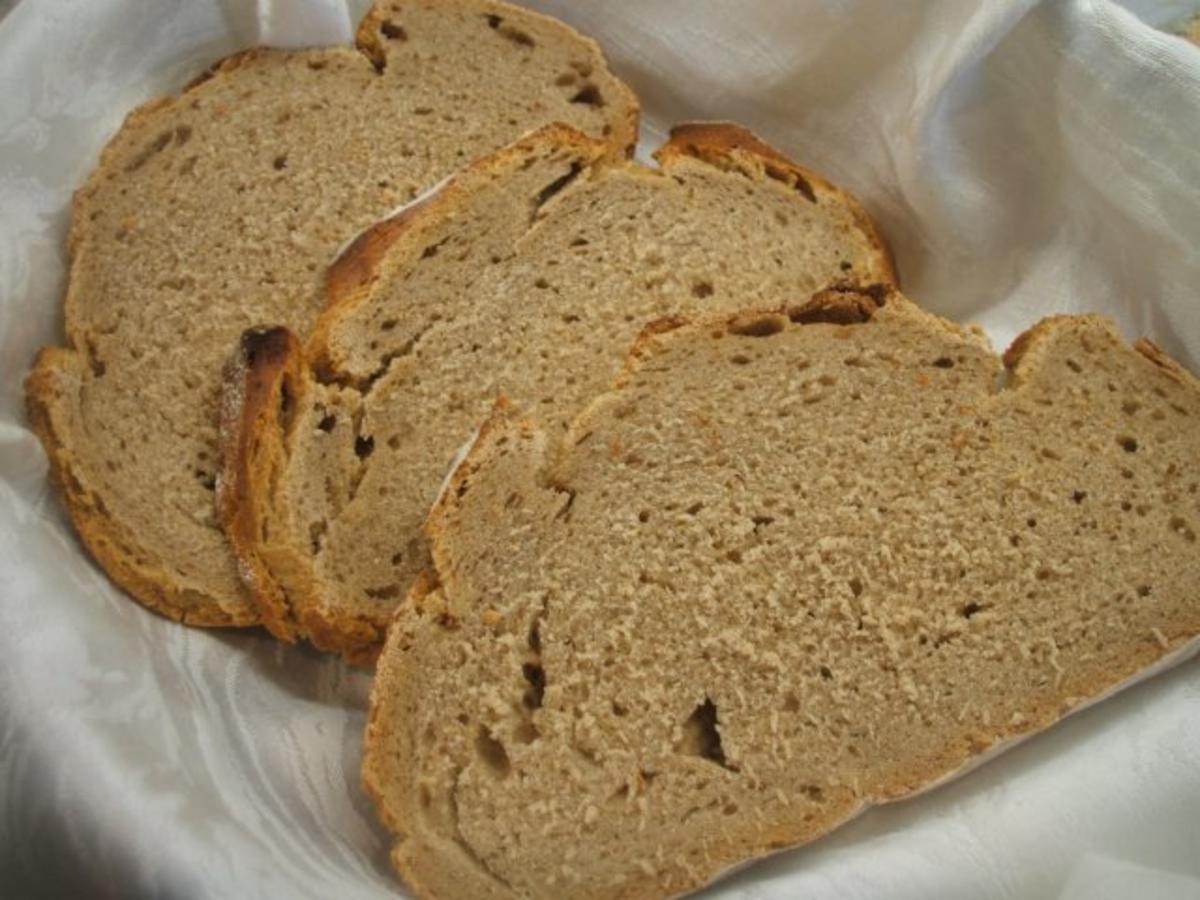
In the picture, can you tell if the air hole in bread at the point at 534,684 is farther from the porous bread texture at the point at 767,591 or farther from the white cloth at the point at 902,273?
the white cloth at the point at 902,273

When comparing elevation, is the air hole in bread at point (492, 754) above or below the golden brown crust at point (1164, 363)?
below

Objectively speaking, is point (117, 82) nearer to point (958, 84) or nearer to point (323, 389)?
point (323, 389)

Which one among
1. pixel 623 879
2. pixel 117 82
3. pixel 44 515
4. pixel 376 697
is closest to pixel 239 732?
pixel 376 697

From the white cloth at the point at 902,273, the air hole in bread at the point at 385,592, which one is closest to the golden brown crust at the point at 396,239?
the air hole in bread at the point at 385,592

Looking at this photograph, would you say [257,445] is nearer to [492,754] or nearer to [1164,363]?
[492,754]

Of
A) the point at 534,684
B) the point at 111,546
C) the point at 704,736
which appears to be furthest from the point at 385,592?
the point at 704,736
